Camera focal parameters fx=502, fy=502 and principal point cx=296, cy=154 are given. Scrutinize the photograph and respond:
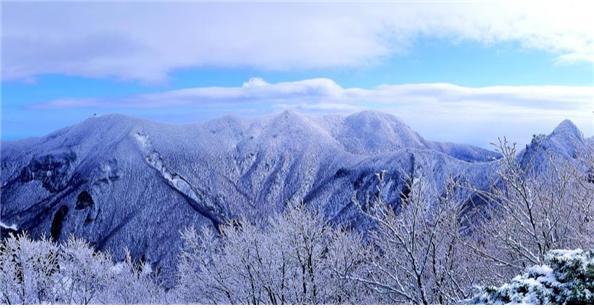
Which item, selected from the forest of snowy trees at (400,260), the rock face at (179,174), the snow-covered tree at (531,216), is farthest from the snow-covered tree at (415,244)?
the rock face at (179,174)

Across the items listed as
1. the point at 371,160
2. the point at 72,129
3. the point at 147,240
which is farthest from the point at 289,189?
the point at 72,129

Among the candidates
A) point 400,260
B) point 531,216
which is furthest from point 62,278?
point 531,216

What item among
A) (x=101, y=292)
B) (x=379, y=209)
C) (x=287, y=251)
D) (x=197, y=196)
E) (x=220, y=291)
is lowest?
(x=197, y=196)

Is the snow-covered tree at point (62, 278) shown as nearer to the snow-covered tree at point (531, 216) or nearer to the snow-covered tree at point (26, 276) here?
the snow-covered tree at point (26, 276)

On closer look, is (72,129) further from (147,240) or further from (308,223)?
(308,223)

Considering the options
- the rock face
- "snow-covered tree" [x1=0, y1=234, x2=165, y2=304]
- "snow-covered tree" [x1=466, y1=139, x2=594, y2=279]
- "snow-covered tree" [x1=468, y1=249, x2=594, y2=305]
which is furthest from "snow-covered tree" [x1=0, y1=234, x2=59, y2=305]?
the rock face

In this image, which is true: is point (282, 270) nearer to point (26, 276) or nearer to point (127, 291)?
point (26, 276)
